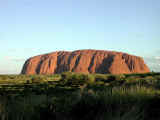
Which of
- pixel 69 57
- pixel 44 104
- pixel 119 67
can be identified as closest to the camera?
pixel 44 104

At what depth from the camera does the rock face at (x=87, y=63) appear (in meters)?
108

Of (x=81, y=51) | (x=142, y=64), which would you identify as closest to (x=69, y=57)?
(x=81, y=51)

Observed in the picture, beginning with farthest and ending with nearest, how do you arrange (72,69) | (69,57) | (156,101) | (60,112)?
(69,57) < (72,69) < (156,101) < (60,112)

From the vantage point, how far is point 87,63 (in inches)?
4481

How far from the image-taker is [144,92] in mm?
7676

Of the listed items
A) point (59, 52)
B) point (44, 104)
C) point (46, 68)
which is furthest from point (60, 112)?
point (59, 52)

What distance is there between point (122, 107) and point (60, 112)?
1906mm

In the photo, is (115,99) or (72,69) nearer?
(115,99)

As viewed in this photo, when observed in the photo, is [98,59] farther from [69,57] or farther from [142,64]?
[142,64]

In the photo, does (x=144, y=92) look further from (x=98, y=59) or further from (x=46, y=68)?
(x=46, y=68)

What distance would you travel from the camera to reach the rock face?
10775 cm

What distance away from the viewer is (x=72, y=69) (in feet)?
372

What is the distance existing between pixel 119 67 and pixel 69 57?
33161 millimetres

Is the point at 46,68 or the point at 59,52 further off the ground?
the point at 59,52
